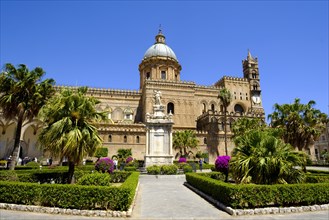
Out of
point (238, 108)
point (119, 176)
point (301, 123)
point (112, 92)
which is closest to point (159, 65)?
point (112, 92)

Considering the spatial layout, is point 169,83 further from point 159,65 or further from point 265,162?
point 265,162

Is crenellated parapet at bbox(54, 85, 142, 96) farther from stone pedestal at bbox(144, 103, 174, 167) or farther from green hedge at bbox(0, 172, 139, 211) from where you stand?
green hedge at bbox(0, 172, 139, 211)

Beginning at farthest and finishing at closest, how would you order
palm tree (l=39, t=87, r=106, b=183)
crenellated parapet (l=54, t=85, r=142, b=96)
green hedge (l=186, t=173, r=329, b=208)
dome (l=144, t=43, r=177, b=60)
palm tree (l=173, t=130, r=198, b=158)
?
1. dome (l=144, t=43, r=177, b=60)
2. crenellated parapet (l=54, t=85, r=142, b=96)
3. palm tree (l=173, t=130, r=198, b=158)
4. palm tree (l=39, t=87, r=106, b=183)
5. green hedge (l=186, t=173, r=329, b=208)

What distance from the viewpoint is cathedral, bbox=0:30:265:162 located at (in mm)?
40625

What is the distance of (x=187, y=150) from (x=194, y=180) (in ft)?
87.1

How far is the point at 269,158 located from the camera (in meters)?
10.8

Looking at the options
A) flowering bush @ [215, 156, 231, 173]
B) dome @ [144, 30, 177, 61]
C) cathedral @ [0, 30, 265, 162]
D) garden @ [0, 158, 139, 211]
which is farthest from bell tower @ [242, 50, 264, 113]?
garden @ [0, 158, 139, 211]

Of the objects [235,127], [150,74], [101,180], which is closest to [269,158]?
[101,180]

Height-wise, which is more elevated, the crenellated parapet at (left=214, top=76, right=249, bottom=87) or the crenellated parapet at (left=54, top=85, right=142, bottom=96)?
the crenellated parapet at (left=214, top=76, right=249, bottom=87)

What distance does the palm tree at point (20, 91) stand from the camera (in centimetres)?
1822

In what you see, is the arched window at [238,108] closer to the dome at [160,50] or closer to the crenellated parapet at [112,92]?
the dome at [160,50]

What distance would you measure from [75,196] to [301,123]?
72.1 ft

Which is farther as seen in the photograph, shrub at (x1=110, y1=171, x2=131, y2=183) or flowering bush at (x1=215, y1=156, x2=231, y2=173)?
shrub at (x1=110, y1=171, x2=131, y2=183)

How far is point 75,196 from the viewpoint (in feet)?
29.0
